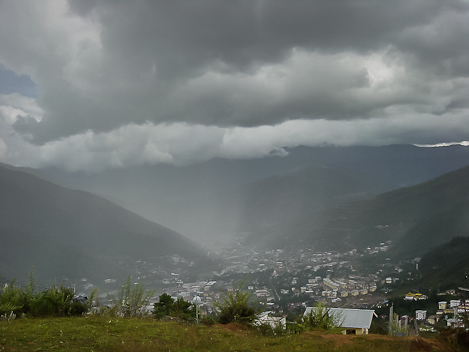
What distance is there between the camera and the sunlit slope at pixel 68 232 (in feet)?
255

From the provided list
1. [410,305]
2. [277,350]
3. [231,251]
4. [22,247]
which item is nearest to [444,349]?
[277,350]

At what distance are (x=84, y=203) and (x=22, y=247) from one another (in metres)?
47.6

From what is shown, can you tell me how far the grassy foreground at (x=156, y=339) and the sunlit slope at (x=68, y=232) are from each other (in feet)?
204

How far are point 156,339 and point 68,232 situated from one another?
336 feet

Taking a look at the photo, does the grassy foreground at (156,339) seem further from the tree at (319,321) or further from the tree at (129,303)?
the tree at (129,303)

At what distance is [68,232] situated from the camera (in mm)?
100625

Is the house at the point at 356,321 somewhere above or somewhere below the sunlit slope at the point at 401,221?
below

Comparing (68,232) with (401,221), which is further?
(401,221)

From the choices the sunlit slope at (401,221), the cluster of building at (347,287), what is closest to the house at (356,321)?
the cluster of building at (347,287)

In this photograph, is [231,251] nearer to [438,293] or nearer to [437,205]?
[437,205]

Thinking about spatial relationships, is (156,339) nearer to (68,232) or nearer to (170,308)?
(170,308)

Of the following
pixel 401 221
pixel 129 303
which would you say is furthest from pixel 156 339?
pixel 401 221

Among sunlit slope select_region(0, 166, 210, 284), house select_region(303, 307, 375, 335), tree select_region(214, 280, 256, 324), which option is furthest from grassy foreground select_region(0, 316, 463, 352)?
sunlit slope select_region(0, 166, 210, 284)

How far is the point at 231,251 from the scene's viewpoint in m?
159
